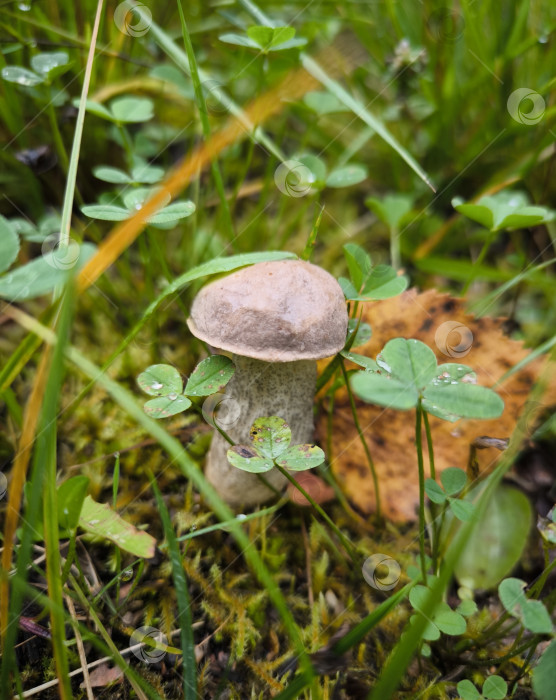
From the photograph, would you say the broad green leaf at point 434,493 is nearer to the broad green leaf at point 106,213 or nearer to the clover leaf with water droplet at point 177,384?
the clover leaf with water droplet at point 177,384

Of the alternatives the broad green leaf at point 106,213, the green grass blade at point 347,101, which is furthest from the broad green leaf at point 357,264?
the broad green leaf at point 106,213

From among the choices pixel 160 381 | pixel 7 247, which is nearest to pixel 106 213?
pixel 7 247

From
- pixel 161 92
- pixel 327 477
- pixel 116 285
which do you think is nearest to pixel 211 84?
pixel 161 92

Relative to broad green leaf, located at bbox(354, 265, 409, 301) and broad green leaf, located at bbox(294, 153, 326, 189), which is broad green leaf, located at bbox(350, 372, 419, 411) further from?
broad green leaf, located at bbox(294, 153, 326, 189)

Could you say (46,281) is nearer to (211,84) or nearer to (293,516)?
(293,516)

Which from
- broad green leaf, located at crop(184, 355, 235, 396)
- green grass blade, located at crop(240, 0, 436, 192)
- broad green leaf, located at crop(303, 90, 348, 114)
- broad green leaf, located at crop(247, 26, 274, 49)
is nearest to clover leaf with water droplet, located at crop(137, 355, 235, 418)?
broad green leaf, located at crop(184, 355, 235, 396)

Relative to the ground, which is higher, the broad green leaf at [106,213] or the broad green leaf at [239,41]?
the broad green leaf at [239,41]

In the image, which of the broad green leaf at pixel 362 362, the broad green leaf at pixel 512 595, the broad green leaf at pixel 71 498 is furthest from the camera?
the broad green leaf at pixel 362 362
